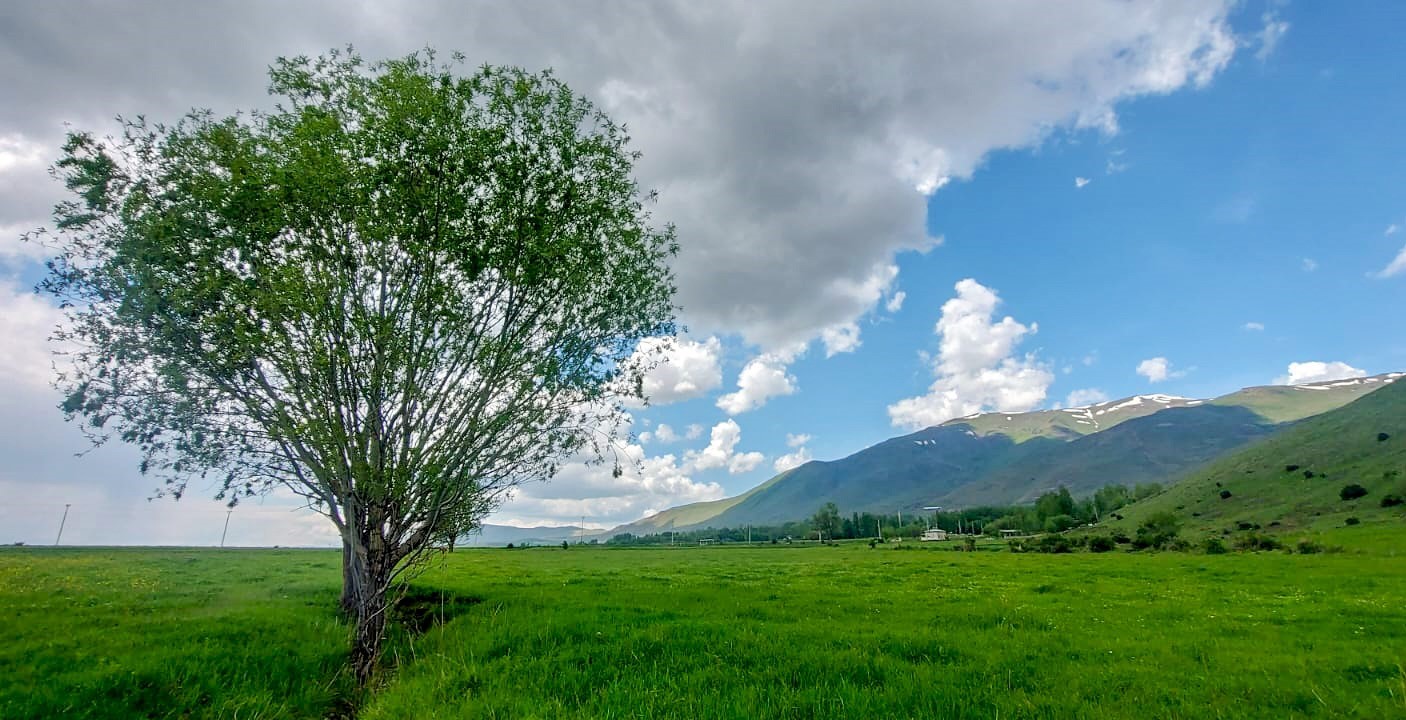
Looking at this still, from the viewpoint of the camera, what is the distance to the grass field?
828cm

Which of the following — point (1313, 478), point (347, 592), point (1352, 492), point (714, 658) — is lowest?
point (714, 658)

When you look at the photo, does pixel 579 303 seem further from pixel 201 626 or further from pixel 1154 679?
pixel 1154 679

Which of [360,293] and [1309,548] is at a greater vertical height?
[360,293]

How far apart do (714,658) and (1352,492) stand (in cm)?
13123

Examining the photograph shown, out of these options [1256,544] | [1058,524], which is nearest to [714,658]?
[1256,544]

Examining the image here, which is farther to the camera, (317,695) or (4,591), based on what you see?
(4,591)

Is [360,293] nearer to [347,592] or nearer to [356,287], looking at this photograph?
[356,287]

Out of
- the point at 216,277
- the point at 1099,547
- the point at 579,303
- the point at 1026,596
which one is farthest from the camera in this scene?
the point at 1099,547

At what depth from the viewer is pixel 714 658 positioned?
10555 mm

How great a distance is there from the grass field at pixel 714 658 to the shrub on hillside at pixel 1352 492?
343 ft

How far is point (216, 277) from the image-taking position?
41.1 ft

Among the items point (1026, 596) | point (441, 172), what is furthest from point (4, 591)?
point (1026, 596)

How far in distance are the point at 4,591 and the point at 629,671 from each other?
2612cm

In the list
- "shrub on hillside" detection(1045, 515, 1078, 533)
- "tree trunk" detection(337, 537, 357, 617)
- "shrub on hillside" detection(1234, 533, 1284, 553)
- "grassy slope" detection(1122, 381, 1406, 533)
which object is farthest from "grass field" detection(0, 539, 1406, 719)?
"shrub on hillside" detection(1045, 515, 1078, 533)
